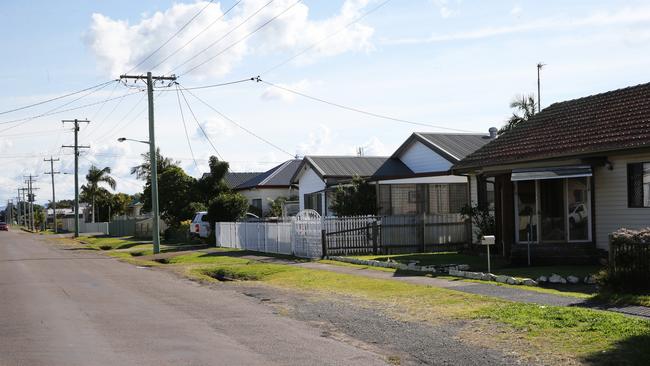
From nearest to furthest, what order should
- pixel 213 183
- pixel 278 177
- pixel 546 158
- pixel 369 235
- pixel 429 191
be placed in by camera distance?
pixel 546 158
pixel 369 235
pixel 429 191
pixel 213 183
pixel 278 177

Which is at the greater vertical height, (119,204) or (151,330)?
(119,204)

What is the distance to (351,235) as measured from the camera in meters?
25.1

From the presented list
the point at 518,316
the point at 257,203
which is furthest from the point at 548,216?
the point at 257,203

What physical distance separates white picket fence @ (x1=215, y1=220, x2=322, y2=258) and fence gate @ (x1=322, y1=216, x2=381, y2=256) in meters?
0.36

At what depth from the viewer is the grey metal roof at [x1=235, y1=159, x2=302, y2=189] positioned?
5091 cm

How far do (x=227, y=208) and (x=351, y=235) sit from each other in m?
13.9

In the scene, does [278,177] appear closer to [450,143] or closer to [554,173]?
[450,143]

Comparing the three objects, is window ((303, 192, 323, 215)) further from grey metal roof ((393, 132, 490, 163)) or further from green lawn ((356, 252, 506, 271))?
green lawn ((356, 252, 506, 271))

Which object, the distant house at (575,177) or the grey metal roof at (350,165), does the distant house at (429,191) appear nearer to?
the grey metal roof at (350,165)

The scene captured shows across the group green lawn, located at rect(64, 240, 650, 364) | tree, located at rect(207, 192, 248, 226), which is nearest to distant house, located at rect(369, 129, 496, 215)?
tree, located at rect(207, 192, 248, 226)

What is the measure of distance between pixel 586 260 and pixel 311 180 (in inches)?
797

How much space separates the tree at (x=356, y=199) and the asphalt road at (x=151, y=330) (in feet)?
36.7

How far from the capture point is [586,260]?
61.1ft

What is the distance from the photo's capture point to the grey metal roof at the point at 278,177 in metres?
50.9
